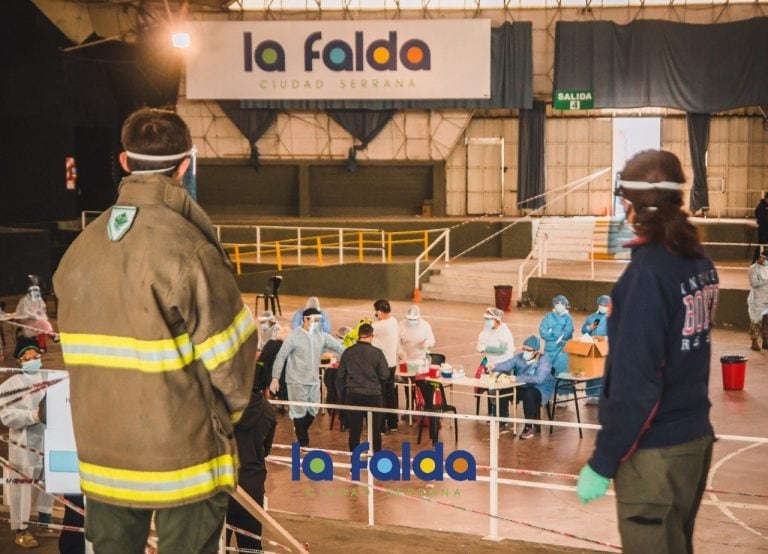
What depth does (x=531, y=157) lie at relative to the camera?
35.4 meters

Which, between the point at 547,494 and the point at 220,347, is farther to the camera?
the point at 547,494

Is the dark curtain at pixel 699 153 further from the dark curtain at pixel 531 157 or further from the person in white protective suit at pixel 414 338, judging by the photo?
the person in white protective suit at pixel 414 338

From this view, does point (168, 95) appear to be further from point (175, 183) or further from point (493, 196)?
point (175, 183)

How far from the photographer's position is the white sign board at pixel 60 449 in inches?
191

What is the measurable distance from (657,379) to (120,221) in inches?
62.6

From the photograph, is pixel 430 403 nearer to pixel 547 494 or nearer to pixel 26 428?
pixel 547 494

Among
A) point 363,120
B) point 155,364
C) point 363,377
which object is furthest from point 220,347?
point 363,120

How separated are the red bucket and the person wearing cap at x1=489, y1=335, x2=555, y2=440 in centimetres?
337

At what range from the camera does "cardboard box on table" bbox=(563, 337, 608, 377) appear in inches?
595

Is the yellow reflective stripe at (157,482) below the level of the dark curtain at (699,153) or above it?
below

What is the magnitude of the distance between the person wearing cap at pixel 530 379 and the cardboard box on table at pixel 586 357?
58 cm

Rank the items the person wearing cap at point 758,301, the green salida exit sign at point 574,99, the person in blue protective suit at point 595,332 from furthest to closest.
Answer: the green salida exit sign at point 574,99
the person wearing cap at point 758,301
the person in blue protective suit at point 595,332

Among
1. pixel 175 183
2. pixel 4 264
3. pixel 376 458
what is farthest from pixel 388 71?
pixel 175 183

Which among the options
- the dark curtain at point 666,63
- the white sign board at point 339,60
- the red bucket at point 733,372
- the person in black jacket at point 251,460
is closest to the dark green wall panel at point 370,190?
the white sign board at point 339,60
